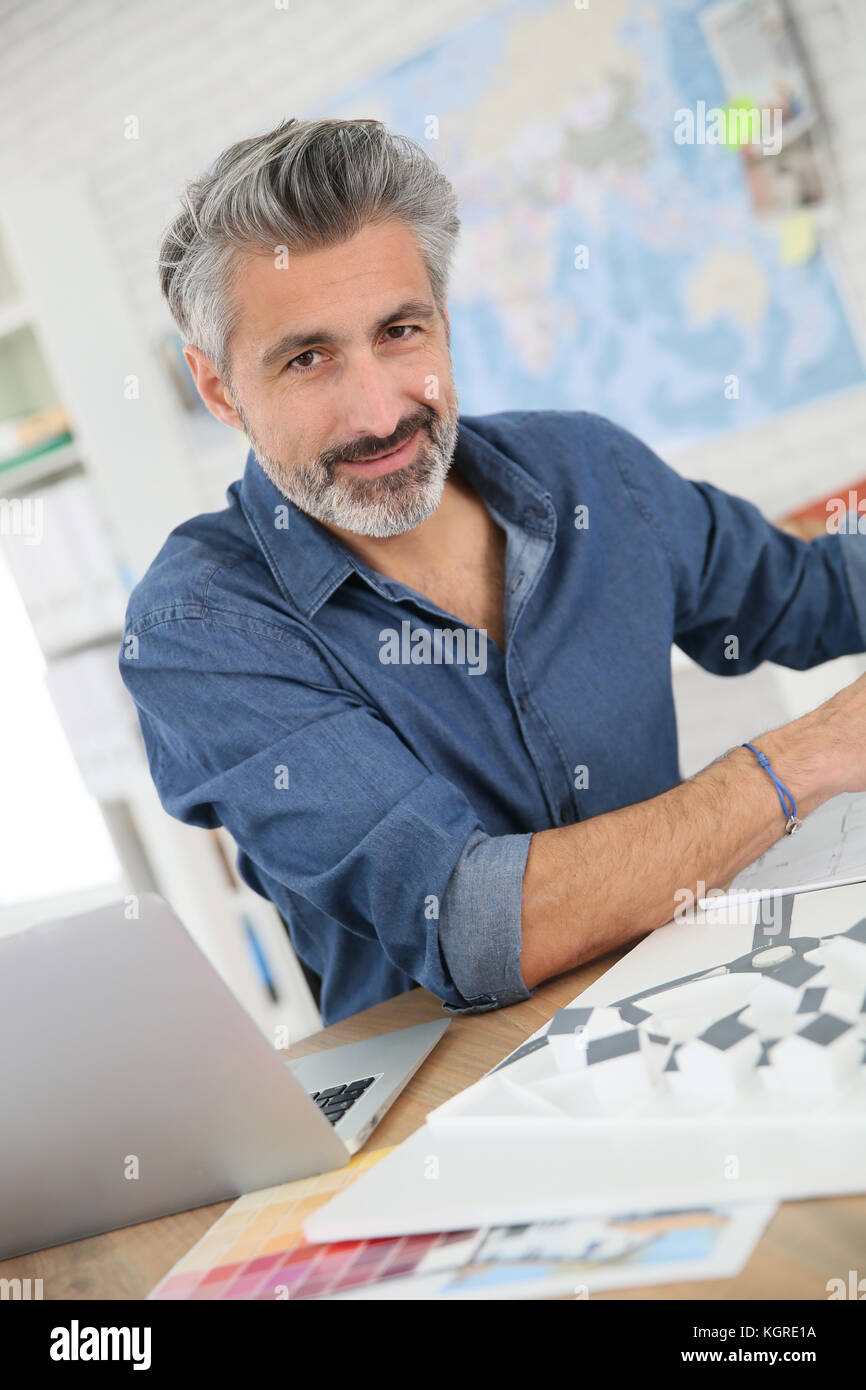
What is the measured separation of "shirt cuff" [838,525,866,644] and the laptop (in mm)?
863

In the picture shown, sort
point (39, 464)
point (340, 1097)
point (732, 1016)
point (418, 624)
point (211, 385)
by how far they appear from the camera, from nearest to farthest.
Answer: point (732, 1016), point (340, 1097), point (418, 624), point (211, 385), point (39, 464)

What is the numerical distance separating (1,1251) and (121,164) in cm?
316

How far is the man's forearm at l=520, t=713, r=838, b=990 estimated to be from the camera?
3.10ft

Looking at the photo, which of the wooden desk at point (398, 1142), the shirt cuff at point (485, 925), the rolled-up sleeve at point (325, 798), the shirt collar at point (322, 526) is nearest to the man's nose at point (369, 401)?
the shirt collar at point (322, 526)

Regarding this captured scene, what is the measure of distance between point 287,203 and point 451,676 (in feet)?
1.62

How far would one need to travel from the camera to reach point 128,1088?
0.71 m

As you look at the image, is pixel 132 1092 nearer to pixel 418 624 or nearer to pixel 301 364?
pixel 418 624

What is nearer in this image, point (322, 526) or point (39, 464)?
point (322, 526)

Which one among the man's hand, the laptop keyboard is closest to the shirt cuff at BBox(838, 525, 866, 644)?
the man's hand

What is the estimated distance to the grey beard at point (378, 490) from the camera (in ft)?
3.99

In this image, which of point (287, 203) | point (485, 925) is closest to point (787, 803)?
point (485, 925)

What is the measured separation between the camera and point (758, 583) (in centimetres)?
145

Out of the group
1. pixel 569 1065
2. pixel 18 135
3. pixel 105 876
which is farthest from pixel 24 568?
pixel 569 1065

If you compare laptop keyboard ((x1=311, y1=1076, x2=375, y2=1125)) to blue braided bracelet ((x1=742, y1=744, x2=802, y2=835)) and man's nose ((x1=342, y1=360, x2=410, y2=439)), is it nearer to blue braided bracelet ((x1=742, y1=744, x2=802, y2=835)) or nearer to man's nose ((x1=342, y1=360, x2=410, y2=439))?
blue braided bracelet ((x1=742, y1=744, x2=802, y2=835))
